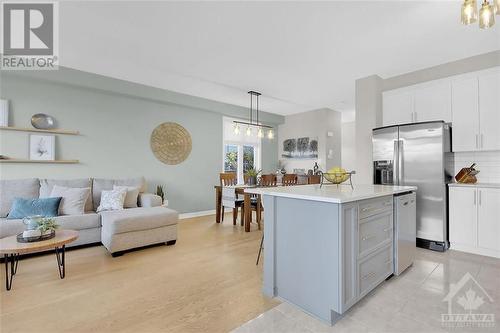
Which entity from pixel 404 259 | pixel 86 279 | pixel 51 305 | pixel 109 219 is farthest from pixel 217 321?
pixel 109 219

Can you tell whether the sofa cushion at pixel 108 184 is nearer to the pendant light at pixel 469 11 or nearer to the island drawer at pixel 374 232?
the island drawer at pixel 374 232

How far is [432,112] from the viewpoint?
3578 mm

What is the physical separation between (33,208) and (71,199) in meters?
0.41

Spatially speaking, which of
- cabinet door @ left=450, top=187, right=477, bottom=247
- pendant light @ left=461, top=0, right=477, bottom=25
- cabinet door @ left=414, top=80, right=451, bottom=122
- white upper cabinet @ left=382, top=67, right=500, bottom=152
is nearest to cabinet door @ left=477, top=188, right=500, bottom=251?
cabinet door @ left=450, top=187, right=477, bottom=247

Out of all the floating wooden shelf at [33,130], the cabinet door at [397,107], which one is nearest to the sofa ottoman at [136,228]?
the floating wooden shelf at [33,130]

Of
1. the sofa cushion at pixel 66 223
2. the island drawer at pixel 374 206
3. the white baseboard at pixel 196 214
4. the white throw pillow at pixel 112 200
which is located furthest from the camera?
the white baseboard at pixel 196 214

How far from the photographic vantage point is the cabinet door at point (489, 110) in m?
3.08

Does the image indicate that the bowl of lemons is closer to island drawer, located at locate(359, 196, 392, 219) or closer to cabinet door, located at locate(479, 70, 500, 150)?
island drawer, located at locate(359, 196, 392, 219)

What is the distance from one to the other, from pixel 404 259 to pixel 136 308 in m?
2.50

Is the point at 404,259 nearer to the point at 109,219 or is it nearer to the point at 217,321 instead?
the point at 217,321

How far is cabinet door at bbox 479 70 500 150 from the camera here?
3.08 meters

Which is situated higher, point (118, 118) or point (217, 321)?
point (118, 118)

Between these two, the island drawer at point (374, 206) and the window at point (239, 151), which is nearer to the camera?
the island drawer at point (374, 206)

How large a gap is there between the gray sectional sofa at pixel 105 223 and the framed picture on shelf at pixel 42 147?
1.25 ft
